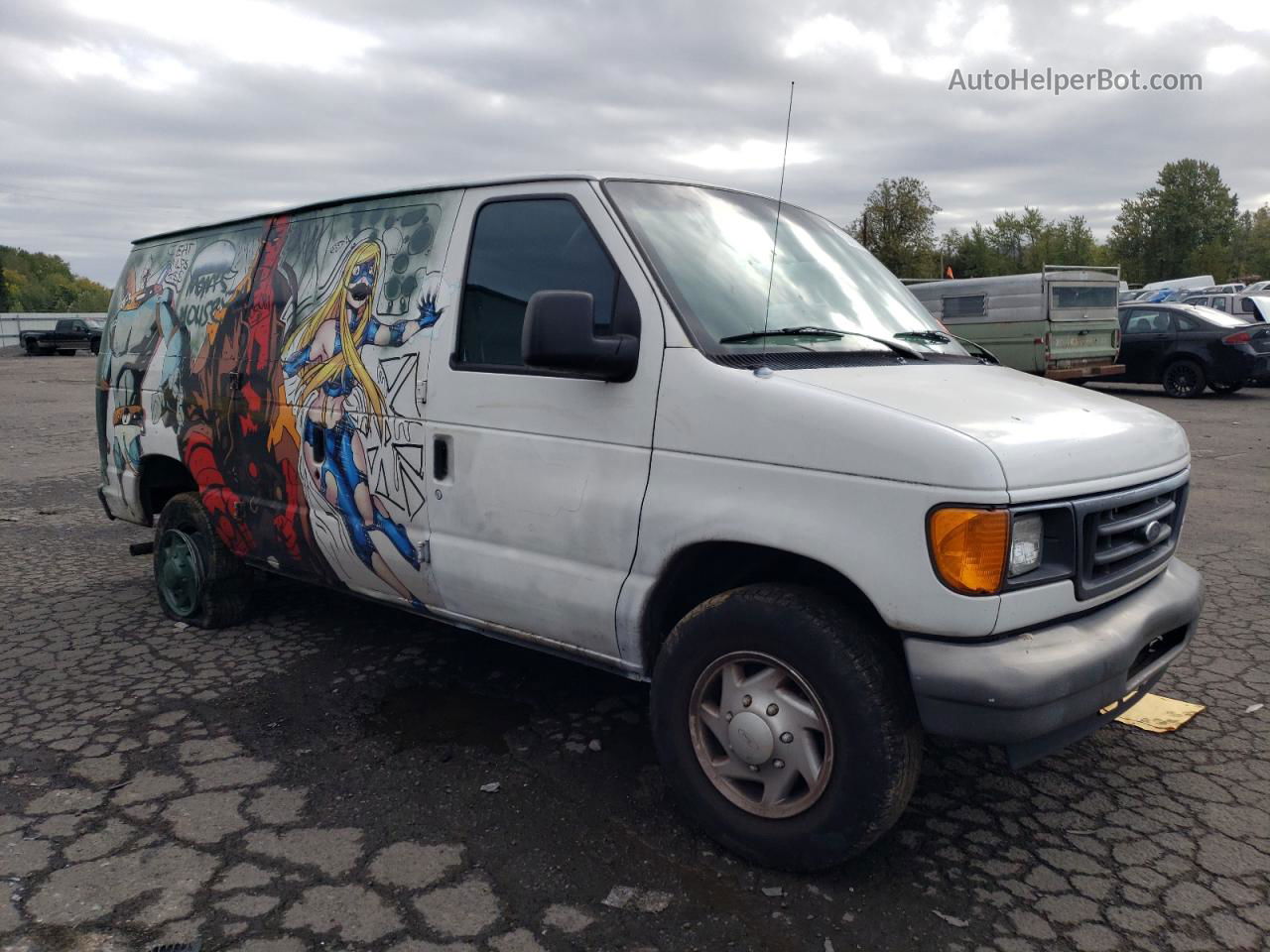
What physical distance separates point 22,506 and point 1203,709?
29.2 feet

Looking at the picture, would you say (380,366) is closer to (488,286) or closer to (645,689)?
(488,286)

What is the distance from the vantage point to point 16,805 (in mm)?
3365

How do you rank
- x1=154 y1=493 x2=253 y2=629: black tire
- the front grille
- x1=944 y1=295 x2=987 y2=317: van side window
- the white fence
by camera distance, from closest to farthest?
the front grille < x1=154 y1=493 x2=253 y2=629: black tire < x1=944 y1=295 x2=987 y2=317: van side window < the white fence

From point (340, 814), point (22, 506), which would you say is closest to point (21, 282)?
point (22, 506)

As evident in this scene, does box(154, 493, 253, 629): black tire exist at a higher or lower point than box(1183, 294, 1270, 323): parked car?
lower

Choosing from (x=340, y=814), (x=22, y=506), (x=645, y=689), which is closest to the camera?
(x=340, y=814)

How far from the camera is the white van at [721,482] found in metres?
2.63

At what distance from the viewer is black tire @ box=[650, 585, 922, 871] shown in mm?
2684

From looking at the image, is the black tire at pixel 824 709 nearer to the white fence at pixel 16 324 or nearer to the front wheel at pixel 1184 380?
the front wheel at pixel 1184 380

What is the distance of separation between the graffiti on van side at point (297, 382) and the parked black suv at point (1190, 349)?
55.3 ft

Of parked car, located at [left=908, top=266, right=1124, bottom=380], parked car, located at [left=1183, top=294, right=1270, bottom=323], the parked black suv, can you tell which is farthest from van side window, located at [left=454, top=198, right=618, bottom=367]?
parked car, located at [left=1183, top=294, right=1270, bottom=323]

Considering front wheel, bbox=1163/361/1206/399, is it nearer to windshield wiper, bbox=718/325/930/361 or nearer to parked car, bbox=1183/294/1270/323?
parked car, bbox=1183/294/1270/323

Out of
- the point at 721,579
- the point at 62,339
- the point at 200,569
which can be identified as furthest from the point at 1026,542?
the point at 62,339

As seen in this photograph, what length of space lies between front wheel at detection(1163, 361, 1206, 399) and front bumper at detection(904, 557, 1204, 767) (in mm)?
16670
